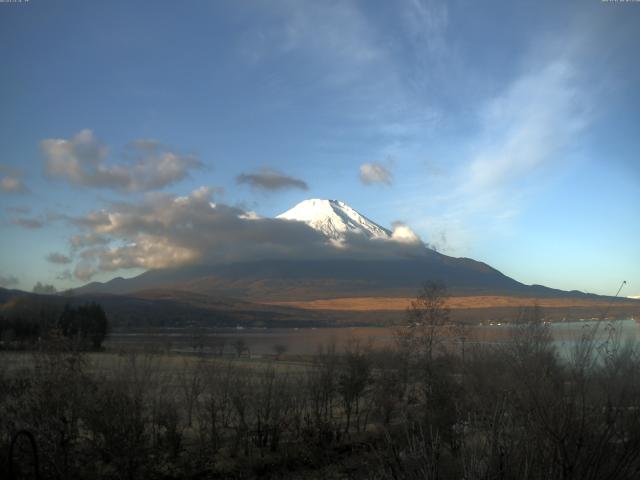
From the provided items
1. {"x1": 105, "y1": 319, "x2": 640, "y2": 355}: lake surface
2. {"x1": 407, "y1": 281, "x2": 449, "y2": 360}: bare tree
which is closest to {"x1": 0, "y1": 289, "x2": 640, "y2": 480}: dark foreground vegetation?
{"x1": 105, "y1": 319, "x2": 640, "y2": 355}: lake surface

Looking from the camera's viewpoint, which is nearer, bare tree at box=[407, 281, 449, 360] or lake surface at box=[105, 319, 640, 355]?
lake surface at box=[105, 319, 640, 355]

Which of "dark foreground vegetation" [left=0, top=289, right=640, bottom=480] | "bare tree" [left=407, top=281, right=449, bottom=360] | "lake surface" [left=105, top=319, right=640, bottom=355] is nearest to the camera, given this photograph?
"dark foreground vegetation" [left=0, top=289, right=640, bottom=480]

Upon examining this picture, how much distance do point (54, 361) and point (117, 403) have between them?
1691 millimetres

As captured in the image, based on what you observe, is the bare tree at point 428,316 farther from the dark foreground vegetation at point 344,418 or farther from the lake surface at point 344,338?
the dark foreground vegetation at point 344,418

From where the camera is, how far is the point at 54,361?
12.5 m

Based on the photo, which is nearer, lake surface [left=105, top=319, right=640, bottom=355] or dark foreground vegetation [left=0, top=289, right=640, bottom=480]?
dark foreground vegetation [left=0, top=289, right=640, bottom=480]

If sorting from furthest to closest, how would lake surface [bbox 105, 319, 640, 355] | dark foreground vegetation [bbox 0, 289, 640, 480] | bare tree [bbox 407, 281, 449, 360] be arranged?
bare tree [bbox 407, 281, 449, 360], lake surface [bbox 105, 319, 640, 355], dark foreground vegetation [bbox 0, 289, 640, 480]

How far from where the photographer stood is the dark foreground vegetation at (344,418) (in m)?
5.56

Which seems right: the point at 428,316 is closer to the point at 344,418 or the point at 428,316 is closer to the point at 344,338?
the point at 344,418

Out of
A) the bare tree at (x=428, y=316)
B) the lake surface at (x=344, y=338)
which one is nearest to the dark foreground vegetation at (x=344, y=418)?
the lake surface at (x=344, y=338)

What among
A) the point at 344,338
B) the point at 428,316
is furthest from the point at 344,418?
the point at 344,338

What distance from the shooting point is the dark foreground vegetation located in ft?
18.2

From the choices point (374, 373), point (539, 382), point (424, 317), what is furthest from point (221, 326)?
point (539, 382)

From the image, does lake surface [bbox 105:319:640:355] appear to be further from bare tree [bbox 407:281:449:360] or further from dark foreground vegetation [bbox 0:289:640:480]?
bare tree [bbox 407:281:449:360]
